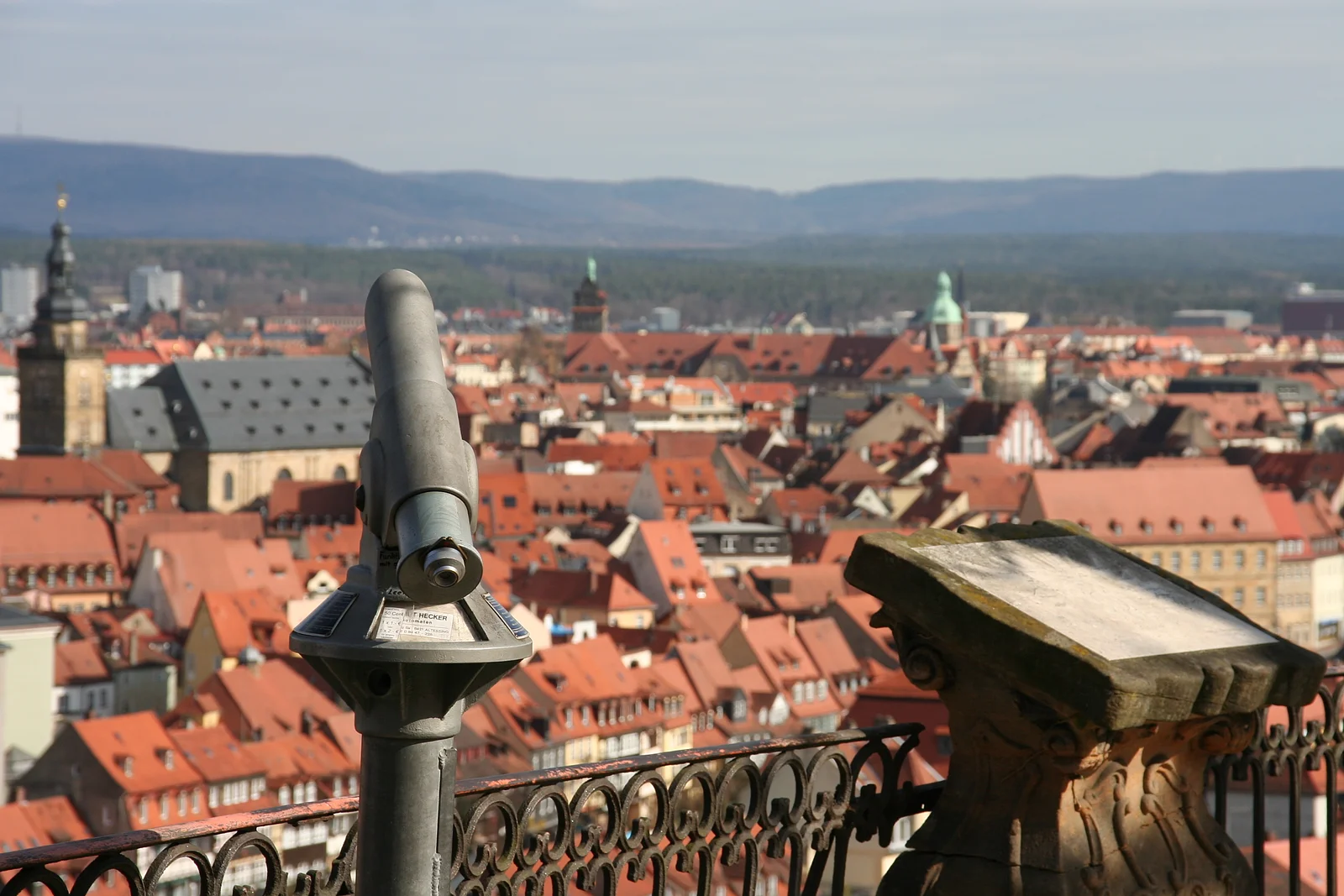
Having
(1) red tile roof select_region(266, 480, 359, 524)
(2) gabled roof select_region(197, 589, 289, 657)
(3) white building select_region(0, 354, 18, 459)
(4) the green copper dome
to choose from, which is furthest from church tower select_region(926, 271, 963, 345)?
(2) gabled roof select_region(197, 589, 289, 657)

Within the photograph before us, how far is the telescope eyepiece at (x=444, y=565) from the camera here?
10.7 feet

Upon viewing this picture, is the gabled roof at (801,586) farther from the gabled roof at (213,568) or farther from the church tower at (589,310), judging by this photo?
the church tower at (589,310)

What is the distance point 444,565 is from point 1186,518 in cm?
5690

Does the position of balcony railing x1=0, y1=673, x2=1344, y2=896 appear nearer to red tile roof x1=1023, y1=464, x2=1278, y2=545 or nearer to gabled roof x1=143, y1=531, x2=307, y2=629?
gabled roof x1=143, y1=531, x2=307, y2=629

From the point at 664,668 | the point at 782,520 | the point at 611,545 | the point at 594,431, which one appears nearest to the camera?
the point at 664,668

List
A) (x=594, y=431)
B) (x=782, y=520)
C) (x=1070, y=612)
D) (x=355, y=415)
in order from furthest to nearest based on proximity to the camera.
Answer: (x=594, y=431)
(x=355, y=415)
(x=782, y=520)
(x=1070, y=612)

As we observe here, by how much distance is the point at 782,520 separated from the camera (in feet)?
226

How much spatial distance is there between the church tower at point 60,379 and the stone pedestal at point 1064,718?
3192 inches

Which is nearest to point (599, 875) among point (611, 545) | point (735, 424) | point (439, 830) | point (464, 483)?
point (439, 830)

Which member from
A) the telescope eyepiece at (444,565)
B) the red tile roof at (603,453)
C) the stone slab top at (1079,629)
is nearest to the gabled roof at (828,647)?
the red tile roof at (603,453)

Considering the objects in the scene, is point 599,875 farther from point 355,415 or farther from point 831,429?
point 831,429

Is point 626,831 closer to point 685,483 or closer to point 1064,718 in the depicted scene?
point 1064,718

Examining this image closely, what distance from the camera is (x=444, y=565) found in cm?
327

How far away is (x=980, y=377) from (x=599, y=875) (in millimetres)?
128216
